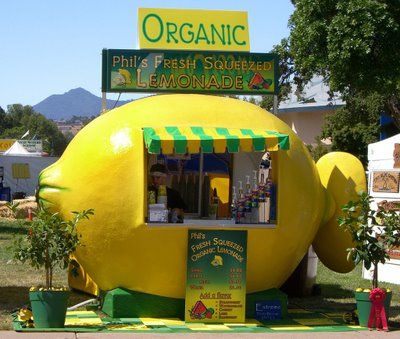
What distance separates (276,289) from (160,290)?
4.85 ft

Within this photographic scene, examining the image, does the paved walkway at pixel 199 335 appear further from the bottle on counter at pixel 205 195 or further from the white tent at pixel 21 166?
the white tent at pixel 21 166

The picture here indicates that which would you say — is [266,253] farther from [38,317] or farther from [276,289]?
[38,317]

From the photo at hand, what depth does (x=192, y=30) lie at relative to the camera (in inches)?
445

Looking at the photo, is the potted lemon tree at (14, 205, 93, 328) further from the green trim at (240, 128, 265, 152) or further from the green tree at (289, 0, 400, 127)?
the green tree at (289, 0, 400, 127)

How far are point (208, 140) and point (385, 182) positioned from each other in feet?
16.2

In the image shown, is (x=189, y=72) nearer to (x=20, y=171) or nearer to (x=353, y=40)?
(x=353, y=40)

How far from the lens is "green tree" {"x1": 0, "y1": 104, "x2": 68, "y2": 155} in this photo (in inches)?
3604

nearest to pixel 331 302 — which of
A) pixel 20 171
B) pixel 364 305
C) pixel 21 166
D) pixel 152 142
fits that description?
pixel 364 305

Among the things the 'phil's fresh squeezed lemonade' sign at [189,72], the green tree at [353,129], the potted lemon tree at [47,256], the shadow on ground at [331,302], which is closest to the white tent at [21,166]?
the green tree at [353,129]

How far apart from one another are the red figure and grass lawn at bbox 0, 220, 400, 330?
0.63m

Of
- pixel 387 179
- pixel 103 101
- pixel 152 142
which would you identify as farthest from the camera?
pixel 387 179

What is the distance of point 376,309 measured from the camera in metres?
9.10

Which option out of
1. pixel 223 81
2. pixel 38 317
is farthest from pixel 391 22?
pixel 38 317

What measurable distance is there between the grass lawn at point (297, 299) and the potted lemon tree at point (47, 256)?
0.40 m
